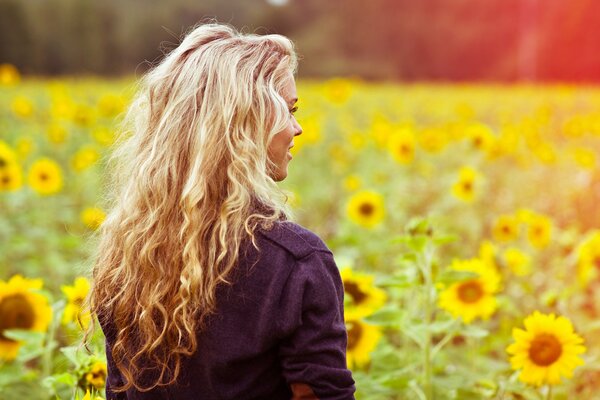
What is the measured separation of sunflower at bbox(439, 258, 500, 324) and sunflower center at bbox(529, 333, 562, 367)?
1.39 ft

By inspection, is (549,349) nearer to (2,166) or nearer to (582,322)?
(582,322)

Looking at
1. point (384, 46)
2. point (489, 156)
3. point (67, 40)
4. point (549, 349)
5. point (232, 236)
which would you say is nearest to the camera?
point (232, 236)

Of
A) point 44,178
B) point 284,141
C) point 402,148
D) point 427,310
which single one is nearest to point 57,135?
point 44,178

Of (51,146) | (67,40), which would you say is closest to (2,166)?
(51,146)

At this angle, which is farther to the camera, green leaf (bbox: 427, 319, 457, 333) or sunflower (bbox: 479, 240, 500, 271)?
sunflower (bbox: 479, 240, 500, 271)

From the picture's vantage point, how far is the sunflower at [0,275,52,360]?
7.88ft

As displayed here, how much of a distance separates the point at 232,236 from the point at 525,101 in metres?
10.3

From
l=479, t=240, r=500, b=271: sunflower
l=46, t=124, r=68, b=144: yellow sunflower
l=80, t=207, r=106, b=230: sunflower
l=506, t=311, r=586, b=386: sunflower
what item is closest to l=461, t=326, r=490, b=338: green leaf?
l=506, t=311, r=586, b=386: sunflower

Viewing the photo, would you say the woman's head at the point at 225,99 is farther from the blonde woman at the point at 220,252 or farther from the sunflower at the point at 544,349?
Answer: the sunflower at the point at 544,349

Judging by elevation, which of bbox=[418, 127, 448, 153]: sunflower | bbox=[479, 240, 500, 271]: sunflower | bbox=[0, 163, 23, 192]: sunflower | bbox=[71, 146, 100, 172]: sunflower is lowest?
bbox=[479, 240, 500, 271]: sunflower

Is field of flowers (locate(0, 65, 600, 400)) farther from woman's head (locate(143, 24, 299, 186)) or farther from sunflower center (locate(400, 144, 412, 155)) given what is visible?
woman's head (locate(143, 24, 299, 186))

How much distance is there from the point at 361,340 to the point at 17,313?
0.99 m

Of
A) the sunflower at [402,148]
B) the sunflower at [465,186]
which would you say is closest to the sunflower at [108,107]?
the sunflower at [402,148]

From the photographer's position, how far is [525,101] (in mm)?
11188
